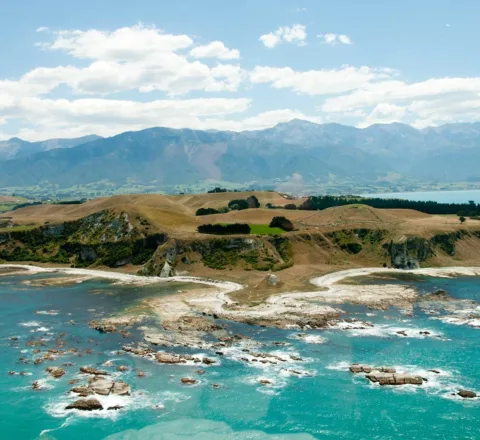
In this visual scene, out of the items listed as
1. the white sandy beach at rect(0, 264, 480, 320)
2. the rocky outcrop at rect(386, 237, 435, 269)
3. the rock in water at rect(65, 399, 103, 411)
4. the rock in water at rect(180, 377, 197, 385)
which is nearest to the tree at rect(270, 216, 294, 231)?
the rocky outcrop at rect(386, 237, 435, 269)

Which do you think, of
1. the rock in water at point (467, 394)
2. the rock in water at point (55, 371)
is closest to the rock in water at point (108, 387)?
the rock in water at point (55, 371)

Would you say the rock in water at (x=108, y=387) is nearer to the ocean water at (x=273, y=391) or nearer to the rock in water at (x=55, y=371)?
the ocean water at (x=273, y=391)

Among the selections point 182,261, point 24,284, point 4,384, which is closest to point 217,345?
point 4,384

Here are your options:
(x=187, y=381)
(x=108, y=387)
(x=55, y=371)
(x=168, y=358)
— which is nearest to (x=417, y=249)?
(x=168, y=358)

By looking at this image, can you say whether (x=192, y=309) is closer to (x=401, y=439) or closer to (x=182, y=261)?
(x=182, y=261)

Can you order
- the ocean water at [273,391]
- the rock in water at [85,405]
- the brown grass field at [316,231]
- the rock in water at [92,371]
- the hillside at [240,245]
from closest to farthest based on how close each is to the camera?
the ocean water at [273,391], the rock in water at [85,405], the rock in water at [92,371], the brown grass field at [316,231], the hillside at [240,245]

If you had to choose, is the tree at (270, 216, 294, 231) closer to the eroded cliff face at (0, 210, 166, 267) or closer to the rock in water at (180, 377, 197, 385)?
the eroded cliff face at (0, 210, 166, 267)
